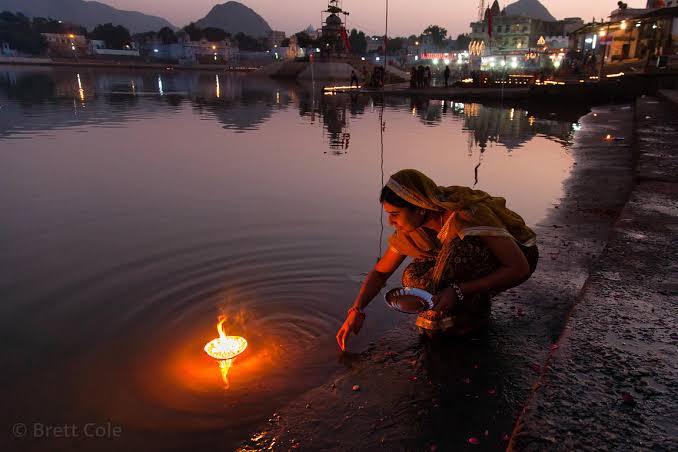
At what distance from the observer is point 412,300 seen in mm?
2582

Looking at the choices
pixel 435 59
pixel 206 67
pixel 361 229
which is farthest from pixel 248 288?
pixel 206 67

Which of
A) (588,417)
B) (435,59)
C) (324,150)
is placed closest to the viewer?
(588,417)

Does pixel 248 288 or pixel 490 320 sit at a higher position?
pixel 490 320

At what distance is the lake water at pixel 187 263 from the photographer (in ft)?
9.51

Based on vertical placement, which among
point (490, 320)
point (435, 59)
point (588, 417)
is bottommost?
point (490, 320)

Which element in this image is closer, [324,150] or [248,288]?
[248,288]

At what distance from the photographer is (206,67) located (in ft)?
360

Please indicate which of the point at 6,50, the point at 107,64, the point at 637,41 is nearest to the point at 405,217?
the point at 637,41

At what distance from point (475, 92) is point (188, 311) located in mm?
28655

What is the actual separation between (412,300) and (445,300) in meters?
0.20

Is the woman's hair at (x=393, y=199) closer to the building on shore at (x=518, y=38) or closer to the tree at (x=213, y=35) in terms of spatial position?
the building on shore at (x=518, y=38)

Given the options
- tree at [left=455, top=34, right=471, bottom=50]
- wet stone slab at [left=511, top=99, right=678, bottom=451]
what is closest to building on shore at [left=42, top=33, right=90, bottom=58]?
tree at [left=455, top=34, right=471, bottom=50]

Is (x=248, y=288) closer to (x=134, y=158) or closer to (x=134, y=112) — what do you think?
(x=134, y=158)

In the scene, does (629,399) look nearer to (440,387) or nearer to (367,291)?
(440,387)
